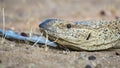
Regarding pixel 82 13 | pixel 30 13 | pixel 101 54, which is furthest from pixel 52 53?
pixel 82 13

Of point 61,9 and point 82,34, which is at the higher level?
point 61,9

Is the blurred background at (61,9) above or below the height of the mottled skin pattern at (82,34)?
above

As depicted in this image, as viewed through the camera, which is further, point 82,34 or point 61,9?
point 61,9

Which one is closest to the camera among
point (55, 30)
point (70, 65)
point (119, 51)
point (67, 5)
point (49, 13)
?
point (70, 65)

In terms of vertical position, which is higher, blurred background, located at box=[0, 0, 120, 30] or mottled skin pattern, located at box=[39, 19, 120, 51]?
blurred background, located at box=[0, 0, 120, 30]

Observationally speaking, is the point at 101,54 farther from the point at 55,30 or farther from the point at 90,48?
the point at 55,30
